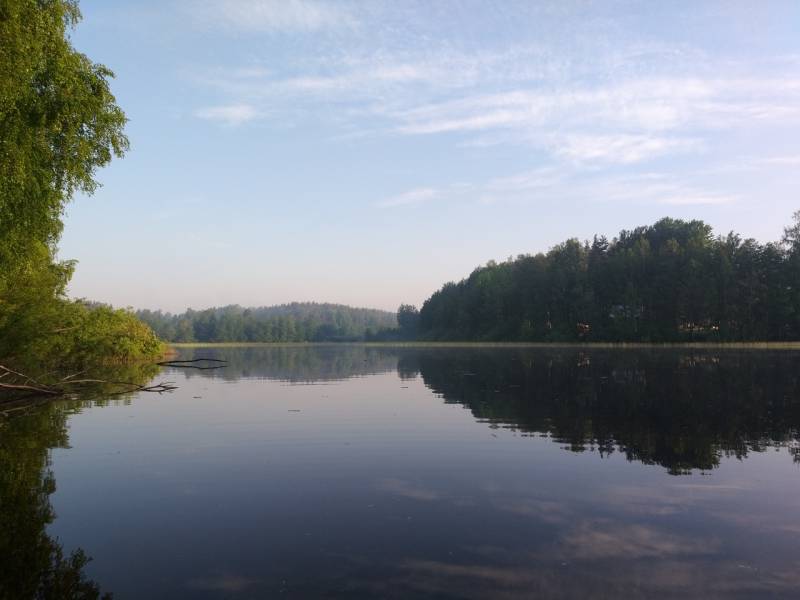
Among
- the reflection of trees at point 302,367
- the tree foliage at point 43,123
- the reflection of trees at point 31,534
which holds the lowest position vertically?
the reflection of trees at point 302,367

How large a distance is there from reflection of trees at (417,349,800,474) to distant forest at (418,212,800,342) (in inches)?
2737

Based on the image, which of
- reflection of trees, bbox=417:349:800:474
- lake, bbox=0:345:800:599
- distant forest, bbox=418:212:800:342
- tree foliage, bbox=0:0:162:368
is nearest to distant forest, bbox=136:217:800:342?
distant forest, bbox=418:212:800:342

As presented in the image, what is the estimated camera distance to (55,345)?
147 ft

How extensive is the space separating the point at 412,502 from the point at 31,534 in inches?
275

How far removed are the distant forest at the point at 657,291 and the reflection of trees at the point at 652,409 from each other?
2737 inches

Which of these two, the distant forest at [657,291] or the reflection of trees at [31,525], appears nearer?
the reflection of trees at [31,525]

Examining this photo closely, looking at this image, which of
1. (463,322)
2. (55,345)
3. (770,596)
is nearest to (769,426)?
(770,596)

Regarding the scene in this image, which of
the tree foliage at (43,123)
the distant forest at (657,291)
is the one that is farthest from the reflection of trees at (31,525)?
the distant forest at (657,291)

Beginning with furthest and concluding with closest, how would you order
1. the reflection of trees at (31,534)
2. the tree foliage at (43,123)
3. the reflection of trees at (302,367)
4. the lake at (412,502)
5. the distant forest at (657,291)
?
the distant forest at (657,291) < the reflection of trees at (302,367) < the tree foliage at (43,123) < the lake at (412,502) < the reflection of trees at (31,534)

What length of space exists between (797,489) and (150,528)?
Result: 1350 cm

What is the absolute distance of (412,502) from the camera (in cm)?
1187

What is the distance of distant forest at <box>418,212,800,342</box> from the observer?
103438 mm

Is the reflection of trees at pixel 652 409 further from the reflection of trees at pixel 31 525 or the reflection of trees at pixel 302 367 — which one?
the reflection of trees at pixel 31 525

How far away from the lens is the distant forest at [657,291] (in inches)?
4072
